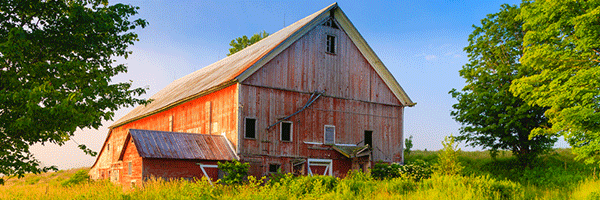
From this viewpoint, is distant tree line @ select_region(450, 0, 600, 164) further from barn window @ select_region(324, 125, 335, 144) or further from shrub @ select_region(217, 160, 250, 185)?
shrub @ select_region(217, 160, 250, 185)

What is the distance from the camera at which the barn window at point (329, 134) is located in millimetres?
24297

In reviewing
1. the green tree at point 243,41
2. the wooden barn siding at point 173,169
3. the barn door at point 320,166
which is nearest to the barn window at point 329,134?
the barn door at point 320,166

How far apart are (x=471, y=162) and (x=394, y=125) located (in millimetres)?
11663

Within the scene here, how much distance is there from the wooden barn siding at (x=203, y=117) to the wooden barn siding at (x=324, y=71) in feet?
5.37

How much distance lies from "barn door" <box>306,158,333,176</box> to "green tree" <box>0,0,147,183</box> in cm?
983

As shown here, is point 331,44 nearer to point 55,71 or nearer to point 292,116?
point 292,116

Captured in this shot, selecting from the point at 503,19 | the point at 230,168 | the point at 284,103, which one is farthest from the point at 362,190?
the point at 503,19

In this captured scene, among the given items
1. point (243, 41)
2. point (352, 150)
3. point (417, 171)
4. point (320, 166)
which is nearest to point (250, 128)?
point (320, 166)

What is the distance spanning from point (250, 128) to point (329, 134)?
4370mm

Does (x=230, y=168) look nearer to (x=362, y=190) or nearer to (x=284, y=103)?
(x=284, y=103)

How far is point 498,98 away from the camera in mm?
29969

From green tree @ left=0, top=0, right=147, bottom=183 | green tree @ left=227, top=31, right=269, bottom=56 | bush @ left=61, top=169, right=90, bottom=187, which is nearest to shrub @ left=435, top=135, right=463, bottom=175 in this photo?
green tree @ left=0, top=0, right=147, bottom=183

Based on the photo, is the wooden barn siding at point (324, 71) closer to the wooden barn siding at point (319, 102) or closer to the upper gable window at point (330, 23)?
the wooden barn siding at point (319, 102)

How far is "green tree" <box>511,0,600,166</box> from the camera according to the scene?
67.3 ft
